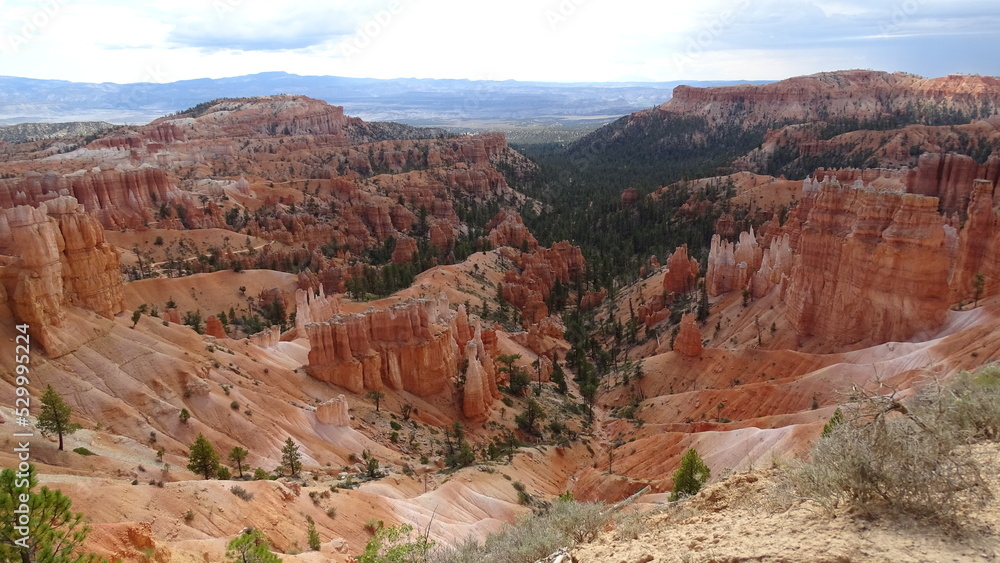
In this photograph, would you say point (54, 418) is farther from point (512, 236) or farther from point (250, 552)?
point (512, 236)

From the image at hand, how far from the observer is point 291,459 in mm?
22141

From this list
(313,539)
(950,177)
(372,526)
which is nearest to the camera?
(313,539)

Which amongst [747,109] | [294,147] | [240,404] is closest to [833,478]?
[240,404]

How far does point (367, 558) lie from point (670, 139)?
181 meters

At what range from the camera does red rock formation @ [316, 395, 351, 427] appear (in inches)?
1101

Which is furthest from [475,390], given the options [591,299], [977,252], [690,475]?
[591,299]

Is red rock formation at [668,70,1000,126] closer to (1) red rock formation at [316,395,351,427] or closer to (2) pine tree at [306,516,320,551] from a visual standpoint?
(1) red rock formation at [316,395,351,427]

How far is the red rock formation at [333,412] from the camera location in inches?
1101

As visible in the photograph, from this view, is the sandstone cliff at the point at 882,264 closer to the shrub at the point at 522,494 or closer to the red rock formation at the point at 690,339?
the red rock formation at the point at 690,339

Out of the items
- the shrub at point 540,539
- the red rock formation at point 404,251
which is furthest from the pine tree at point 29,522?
the red rock formation at point 404,251

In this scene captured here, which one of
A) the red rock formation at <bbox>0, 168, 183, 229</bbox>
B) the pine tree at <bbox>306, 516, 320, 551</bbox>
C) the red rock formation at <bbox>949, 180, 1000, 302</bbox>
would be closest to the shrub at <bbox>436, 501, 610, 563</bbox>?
the pine tree at <bbox>306, 516, 320, 551</bbox>

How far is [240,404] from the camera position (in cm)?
2558

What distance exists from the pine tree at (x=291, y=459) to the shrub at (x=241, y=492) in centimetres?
591

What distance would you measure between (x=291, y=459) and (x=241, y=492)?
20.0ft
